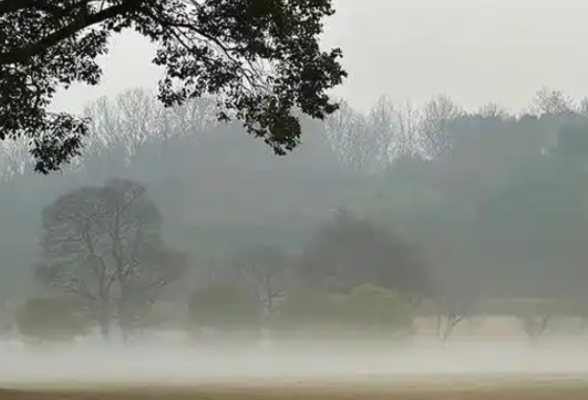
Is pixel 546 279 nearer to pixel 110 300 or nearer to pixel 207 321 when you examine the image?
pixel 207 321

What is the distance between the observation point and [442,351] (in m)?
23.9

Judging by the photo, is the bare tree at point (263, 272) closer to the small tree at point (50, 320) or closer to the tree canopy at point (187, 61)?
the small tree at point (50, 320)

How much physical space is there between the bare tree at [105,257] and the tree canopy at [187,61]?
44.0 ft

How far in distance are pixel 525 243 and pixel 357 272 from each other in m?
4.41

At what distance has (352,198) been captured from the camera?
25766 millimetres

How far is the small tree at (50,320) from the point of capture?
22672 mm

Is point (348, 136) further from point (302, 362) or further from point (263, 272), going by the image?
point (302, 362)

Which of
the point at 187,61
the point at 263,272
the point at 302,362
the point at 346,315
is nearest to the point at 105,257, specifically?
the point at 263,272

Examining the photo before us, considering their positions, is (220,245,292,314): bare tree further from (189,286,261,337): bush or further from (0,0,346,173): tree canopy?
(0,0,346,173): tree canopy

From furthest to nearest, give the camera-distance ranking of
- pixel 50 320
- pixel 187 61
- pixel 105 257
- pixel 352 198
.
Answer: pixel 352 198
pixel 105 257
pixel 50 320
pixel 187 61

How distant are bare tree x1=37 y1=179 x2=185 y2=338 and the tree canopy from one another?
13.4m

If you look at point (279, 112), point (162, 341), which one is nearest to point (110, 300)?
point (162, 341)

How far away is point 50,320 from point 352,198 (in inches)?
310

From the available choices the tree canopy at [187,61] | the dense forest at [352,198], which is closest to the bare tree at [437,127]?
the dense forest at [352,198]
